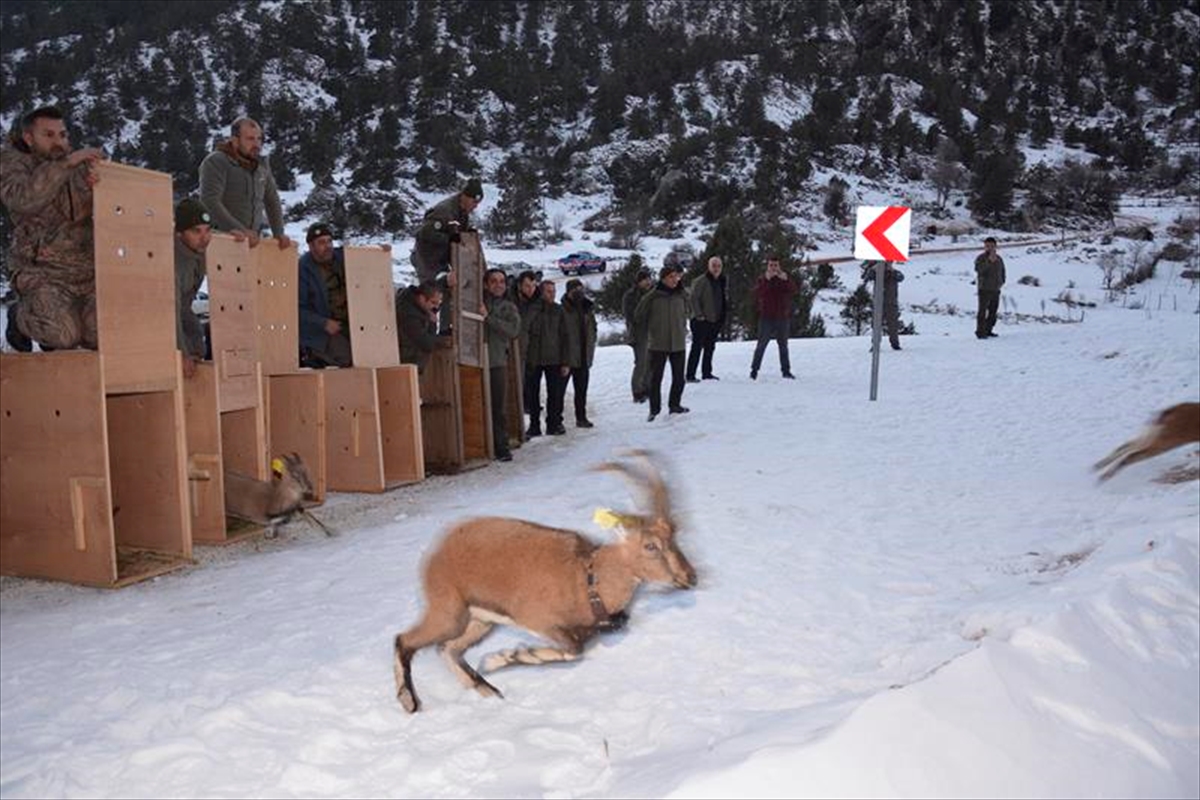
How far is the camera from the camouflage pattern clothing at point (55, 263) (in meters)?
5.65

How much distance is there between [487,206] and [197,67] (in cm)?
2451

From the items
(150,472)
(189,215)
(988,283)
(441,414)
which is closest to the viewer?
(150,472)

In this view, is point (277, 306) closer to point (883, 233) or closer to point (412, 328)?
point (412, 328)

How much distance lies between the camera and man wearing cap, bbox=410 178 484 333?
883 centimetres

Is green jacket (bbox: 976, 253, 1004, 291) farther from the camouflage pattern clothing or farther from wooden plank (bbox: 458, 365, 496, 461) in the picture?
the camouflage pattern clothing

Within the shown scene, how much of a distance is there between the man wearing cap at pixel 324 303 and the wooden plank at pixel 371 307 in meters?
0.11

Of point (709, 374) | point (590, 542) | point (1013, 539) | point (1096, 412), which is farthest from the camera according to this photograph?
point (709, 374)

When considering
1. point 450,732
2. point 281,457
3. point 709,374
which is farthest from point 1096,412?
point 450,732

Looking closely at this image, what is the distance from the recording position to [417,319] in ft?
29.4

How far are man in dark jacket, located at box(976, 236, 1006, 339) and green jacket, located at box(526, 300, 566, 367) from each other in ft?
28.9

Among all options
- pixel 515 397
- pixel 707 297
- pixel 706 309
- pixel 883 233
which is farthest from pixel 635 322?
pixel 883 233

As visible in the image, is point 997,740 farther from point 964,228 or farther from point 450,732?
point 964,228

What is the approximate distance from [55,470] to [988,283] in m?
15.3

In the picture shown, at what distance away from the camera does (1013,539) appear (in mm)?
6496
